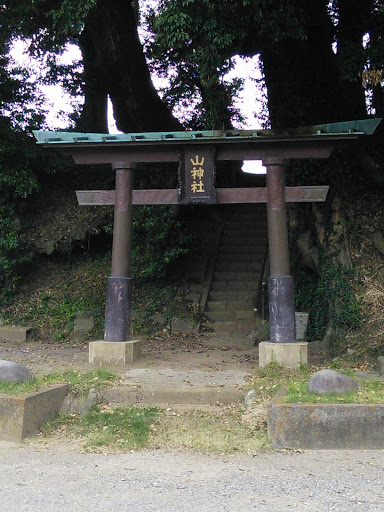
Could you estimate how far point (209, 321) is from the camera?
38.0ft

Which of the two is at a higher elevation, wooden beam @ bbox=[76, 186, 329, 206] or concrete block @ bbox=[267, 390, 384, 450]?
wooden beam @ bbox=[76, 186, 329, 206]

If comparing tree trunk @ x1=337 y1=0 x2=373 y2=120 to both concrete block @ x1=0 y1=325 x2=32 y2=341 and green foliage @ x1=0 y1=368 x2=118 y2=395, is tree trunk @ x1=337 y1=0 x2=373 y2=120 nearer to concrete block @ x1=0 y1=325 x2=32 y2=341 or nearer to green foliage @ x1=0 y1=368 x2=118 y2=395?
green foliage @ x1=0 y1=368 x2=118 y2=395

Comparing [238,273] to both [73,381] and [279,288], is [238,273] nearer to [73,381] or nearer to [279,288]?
[279,288]

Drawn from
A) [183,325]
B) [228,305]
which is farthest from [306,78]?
[183,325]

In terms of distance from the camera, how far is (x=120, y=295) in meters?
8.05

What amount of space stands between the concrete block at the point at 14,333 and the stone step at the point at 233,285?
14.5ft

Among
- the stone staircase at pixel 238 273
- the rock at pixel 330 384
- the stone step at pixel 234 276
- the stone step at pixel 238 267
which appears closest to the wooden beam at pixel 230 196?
the rock at pixel 330 384

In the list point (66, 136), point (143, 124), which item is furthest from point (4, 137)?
point (66, 136)

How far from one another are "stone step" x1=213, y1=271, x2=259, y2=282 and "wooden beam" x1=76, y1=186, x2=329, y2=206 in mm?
4816

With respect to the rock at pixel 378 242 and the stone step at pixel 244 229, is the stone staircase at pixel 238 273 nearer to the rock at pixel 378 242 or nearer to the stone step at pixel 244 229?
the stone step at pixel 244 229

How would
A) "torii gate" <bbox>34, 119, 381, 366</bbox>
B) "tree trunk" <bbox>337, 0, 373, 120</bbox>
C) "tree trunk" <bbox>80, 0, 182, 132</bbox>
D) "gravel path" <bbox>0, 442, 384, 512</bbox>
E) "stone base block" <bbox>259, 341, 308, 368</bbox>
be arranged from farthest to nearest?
"tree trunk" <bbox>80, 0, 182, 132</bbox> < "tree trunk" <bbox>337, 0, 373, 120</bbox> < "torii gate" <bbox>34, 119, 381, 366</bbox> < "stone base block" <bbox>259, 341, 308, 368</bbox> < "gravel path" <bbox>0, 442, 384, 512</bbox>

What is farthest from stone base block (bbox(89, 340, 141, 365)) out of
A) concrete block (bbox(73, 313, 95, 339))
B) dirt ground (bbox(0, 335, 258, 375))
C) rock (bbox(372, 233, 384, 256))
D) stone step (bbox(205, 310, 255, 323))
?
rock (bbox(372, 233, 384, 256))

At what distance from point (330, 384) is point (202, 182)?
4.07 meters

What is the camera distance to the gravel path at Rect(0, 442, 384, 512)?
3480 mm
